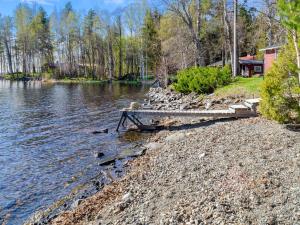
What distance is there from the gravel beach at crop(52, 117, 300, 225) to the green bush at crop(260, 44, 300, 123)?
628mm

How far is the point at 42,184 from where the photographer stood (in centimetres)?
1165

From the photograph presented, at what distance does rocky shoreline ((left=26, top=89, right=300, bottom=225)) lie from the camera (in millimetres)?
6871

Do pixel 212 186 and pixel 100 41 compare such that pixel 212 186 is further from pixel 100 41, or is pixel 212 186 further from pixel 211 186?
pixel 100 41

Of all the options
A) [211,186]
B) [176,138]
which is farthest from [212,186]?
[176,138]

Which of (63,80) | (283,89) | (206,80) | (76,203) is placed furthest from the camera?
(63,80)

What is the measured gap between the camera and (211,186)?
328 inches

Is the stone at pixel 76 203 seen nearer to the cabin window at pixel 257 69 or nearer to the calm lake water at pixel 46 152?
the calm lake water at pixel 46 152

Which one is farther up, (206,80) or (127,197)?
(206,80)

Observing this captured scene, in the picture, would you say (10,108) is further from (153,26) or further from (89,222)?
(153,26)

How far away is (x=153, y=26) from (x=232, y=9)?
33300mm

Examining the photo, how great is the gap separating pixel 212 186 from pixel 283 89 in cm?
676

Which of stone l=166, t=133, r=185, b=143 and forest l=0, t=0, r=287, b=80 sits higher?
forest l=0, t=0, r=287, b=80

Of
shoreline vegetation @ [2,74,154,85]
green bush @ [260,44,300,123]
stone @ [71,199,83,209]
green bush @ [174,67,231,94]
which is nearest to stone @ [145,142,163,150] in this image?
green bush @ [260,44,300,123]

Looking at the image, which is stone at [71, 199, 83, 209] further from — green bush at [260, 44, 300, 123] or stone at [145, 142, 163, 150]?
green bush at [260, 44, 300, 123]
